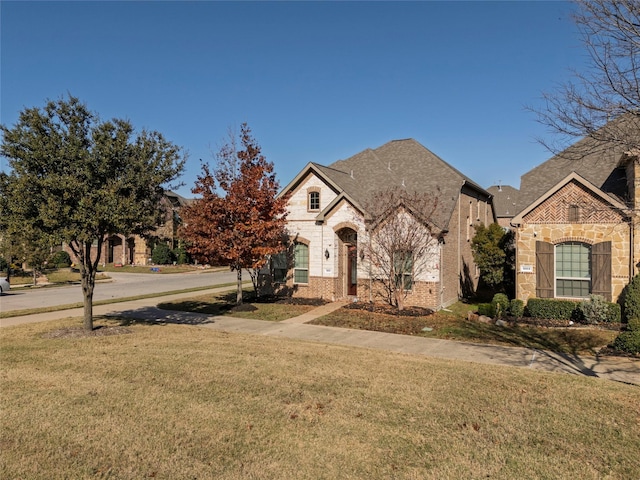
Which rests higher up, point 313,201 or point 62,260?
point 313,201

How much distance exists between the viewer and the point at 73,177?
10930 mm

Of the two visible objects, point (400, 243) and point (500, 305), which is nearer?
point (500, 305)

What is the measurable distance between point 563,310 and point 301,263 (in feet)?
38.0

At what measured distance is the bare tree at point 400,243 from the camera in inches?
699

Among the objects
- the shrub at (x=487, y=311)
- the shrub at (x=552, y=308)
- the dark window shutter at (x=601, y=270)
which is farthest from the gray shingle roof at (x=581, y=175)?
the shrub at (x=487, y=311)

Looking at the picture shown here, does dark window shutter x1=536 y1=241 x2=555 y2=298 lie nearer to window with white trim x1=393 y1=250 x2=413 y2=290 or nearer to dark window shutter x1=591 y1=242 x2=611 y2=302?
dark window shutter x1=591 y1=242 x2=611 y2=302

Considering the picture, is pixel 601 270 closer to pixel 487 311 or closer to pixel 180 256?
pixel 487 311

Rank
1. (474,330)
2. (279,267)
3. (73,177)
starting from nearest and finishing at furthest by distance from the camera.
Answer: (73,177), (474,330), (279,267)

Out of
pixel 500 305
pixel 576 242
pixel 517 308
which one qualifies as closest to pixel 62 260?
pixel 500 305

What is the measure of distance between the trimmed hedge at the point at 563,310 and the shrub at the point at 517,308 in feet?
1.02

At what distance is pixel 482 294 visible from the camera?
24.2 m

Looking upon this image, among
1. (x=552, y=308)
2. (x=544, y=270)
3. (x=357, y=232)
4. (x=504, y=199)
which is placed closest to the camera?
(x=552, y=308)

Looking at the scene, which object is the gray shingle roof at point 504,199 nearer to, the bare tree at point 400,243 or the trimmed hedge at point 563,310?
the bare tree at point 400,243

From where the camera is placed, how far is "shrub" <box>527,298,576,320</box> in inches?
603
